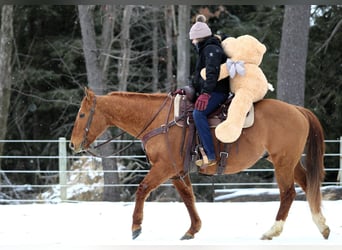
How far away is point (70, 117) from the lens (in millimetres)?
12797

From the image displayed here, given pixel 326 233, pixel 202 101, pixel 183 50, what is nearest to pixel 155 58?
pixel 183 50

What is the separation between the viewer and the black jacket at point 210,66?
4.48 m

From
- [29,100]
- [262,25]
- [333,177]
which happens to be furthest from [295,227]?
[29,100]

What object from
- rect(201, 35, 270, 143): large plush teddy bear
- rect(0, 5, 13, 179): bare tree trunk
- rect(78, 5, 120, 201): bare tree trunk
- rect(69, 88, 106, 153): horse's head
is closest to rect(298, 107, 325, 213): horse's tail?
rect(201, 35, 270, 143): large plush teddy bear

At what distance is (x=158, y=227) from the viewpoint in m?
5.57

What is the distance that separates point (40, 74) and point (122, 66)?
8.51 feet

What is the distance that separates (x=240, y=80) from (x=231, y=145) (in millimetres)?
543

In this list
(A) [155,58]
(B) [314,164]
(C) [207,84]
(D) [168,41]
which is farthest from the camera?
(A) [155,58]

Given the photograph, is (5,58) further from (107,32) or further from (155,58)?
(155,58)

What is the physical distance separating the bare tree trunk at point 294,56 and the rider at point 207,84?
3942 mm

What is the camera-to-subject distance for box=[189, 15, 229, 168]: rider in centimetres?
449

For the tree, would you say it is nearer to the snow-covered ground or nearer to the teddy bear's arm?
the snow-covered ground

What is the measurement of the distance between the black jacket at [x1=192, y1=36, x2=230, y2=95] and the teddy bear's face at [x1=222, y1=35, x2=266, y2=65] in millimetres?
75

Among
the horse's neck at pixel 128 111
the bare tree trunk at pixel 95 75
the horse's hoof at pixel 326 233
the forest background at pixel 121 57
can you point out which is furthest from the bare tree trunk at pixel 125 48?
the horse's hoof at pixel 326 233
